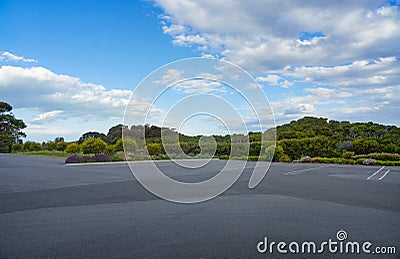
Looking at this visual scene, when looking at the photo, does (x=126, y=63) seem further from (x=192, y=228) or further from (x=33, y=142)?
(x=33, y=142)

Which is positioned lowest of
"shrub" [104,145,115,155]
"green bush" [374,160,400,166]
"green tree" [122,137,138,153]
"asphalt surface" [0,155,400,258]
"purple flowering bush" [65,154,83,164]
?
"asphalt surface" [0,155,400,258]

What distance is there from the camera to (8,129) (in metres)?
38.1

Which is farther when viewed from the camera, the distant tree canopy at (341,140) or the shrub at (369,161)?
the distant tree canopy at (341,140)

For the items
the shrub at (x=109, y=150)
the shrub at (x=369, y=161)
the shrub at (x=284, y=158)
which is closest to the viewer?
the shrub at (x=369, y=161)

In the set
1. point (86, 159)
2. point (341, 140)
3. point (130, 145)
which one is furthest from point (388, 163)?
point (86, 159)

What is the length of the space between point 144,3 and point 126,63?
8.55 feet

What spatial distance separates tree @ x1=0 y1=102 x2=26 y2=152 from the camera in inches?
1464

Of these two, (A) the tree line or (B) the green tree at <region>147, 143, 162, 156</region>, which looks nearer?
(A) the tree line

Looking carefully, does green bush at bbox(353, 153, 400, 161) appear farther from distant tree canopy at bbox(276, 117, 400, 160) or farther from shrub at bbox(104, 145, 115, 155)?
shrub at bbox(104, 145, 115, 155)

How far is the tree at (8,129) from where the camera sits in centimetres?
3719

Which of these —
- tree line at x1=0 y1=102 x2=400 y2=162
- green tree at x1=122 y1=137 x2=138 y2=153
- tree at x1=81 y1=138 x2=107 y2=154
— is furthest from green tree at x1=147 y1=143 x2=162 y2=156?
tree at x1=81 y1=138 x2=107 y2=154

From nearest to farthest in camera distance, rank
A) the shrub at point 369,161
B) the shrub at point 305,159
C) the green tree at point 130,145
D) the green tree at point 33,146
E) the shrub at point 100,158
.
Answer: the shrub at point 369,161 < the shrub at point 100,158 < the green tree at point 130,145 < the shrub at point 305,159 < the green tree at point 33,146

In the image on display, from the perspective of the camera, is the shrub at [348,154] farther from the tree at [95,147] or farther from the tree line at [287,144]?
the tree at [95,147]

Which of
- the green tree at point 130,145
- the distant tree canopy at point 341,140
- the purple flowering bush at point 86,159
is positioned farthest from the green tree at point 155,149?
the distant tree canopy at point 341,140
